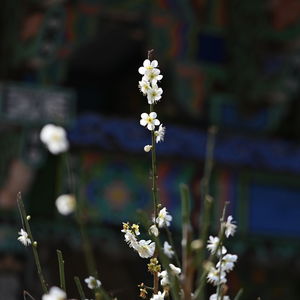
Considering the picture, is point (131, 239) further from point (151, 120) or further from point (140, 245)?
point (151, 120)

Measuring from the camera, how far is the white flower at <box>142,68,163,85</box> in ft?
5.35

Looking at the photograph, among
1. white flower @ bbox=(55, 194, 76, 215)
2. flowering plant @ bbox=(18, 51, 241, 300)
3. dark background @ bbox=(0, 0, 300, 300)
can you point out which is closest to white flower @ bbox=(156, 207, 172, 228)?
flowering plant @ bbox=(18, 51, 241, 300)

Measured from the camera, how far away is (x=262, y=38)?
6.64 metres

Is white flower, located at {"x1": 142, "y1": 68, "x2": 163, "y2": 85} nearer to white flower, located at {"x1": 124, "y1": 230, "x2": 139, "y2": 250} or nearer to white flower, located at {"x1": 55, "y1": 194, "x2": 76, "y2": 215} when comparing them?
white flower, located at {"x1": 124, "y1": 230, "x2": 139, "y2": 250}

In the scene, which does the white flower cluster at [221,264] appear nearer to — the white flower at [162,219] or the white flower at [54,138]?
the white flower at [162,219]

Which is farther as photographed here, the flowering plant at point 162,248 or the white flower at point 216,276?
the white flower at point 216,276

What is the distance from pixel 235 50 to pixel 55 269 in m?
1.94

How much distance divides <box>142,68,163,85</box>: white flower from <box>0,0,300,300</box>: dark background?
13.3 ft

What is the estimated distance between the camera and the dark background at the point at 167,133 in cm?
591

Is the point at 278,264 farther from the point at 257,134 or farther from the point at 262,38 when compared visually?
the point at 262,38

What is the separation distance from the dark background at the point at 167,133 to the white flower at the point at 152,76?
405 cm

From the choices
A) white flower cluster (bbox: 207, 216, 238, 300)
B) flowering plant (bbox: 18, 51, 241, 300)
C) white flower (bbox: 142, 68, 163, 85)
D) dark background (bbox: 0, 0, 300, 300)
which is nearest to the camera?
flowering plant (bbox: 18, 51, 241, 300)

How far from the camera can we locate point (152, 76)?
1639 mm

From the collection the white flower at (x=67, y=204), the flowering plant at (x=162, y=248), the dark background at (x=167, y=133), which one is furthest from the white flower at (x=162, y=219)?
the dark background at (x=167, y=133)
